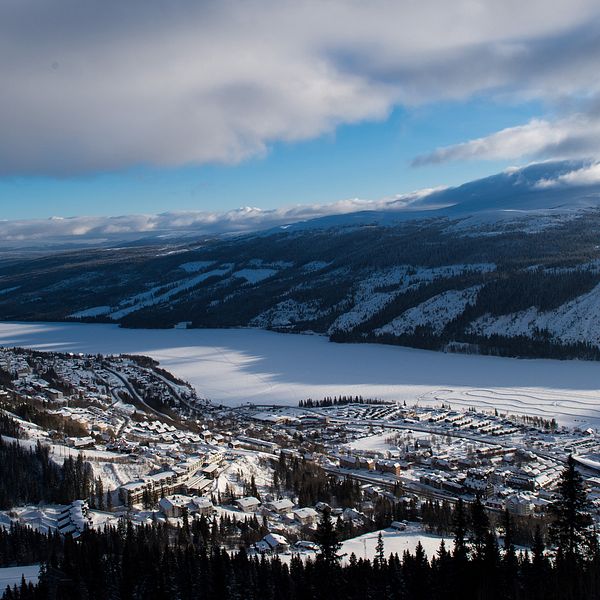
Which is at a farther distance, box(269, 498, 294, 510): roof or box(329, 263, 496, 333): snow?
box(329, 263, 496, 333): snow

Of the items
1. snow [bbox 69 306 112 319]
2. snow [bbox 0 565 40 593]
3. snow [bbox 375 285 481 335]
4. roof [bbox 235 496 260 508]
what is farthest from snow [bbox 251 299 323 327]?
snow [bbox 0 565 40 593]

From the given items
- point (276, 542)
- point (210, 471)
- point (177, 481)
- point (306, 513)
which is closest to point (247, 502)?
point (306, 513)

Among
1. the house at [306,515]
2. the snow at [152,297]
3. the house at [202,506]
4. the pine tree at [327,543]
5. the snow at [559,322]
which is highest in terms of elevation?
the snow at [152,297]

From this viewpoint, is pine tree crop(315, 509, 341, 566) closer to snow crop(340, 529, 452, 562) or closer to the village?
snow crop(340, 529, 452, 562)

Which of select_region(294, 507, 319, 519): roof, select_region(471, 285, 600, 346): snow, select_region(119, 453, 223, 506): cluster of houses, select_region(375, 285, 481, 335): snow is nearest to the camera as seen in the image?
select_region(294, 507, 319, 519): roof

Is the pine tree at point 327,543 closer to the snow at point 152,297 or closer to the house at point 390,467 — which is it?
the house at point 390,467

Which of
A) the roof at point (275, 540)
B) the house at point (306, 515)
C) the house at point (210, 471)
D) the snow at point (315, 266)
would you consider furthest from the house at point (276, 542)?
the snow at point (315, 266)
